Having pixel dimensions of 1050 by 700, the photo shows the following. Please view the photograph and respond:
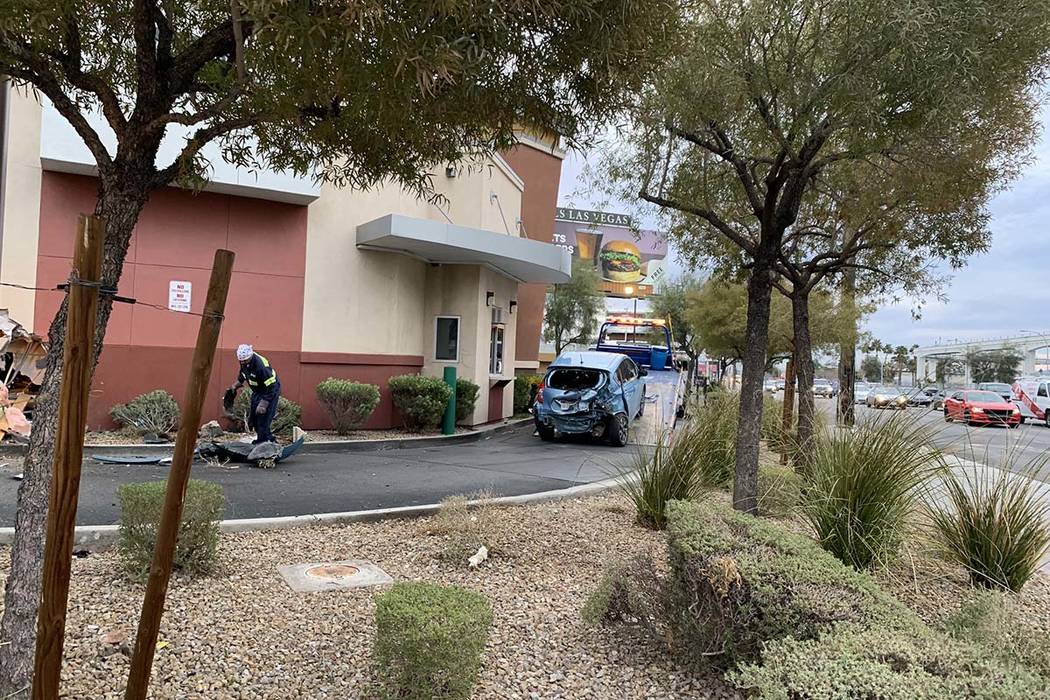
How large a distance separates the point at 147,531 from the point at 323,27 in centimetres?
322

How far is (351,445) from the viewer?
37.4 feet

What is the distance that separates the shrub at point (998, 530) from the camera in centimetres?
471

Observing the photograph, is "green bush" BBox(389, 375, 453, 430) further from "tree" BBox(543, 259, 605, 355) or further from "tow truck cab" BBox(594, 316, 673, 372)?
"tree" BBox(543, 259, 605, 355)

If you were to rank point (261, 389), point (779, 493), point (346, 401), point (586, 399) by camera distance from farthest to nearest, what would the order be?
1. point (586, 399)
2. point (346, 401)
3. point (261, 389)
4. point (779, 493)

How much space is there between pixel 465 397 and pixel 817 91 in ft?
33.3

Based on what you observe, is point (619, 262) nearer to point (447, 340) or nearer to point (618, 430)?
point (447, 340)

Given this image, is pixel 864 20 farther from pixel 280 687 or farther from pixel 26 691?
pixel 26 691

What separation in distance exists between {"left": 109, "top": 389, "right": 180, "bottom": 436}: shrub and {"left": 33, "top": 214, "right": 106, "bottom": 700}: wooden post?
366 inches

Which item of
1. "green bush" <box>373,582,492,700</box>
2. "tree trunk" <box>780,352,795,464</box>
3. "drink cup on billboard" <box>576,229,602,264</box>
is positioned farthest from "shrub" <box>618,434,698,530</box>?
"drink cup on billboard" <box>576,229,602,264</box>

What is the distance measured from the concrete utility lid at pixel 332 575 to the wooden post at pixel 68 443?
82.5 inches

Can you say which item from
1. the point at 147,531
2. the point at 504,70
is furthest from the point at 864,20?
the point at 147,531

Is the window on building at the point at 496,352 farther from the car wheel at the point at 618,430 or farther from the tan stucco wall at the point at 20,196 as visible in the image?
the tan stucco wall at the point at 20,196

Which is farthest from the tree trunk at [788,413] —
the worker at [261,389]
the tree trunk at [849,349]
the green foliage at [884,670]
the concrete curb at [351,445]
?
the worker at [261,389]

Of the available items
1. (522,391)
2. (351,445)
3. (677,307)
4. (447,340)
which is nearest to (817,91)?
(351,445)
